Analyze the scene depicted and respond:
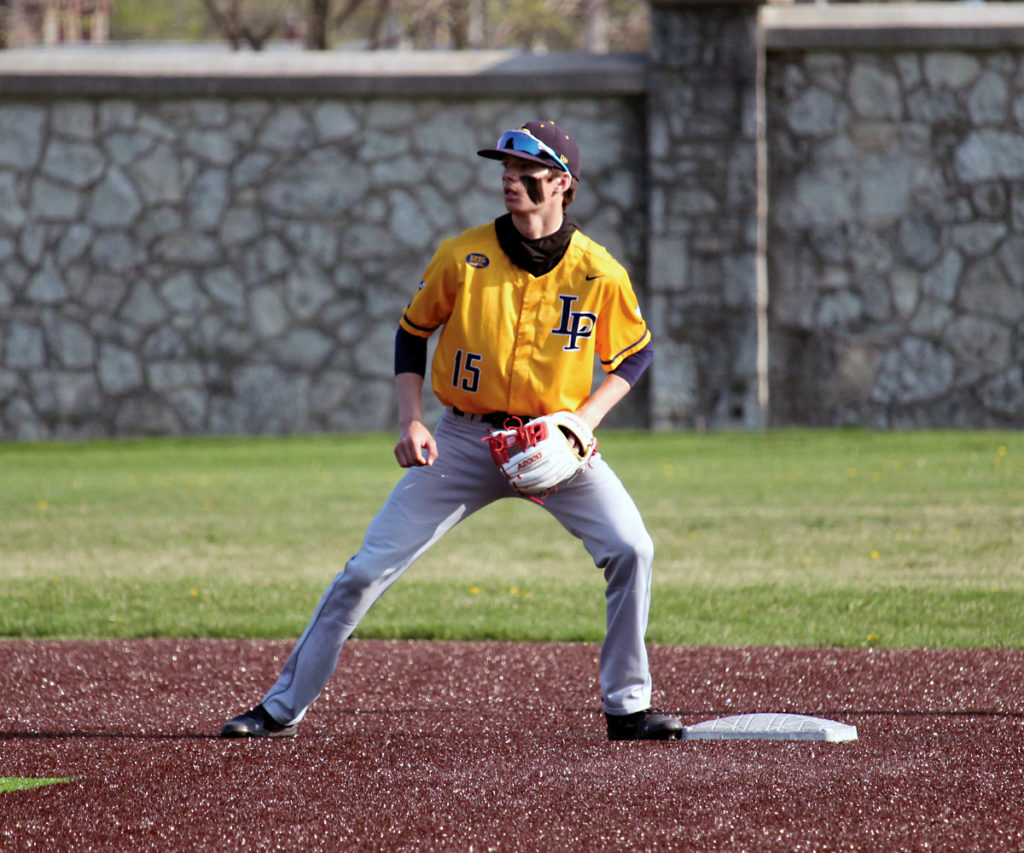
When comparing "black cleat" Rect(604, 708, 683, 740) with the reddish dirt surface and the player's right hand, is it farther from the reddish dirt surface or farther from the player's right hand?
the player's right hand

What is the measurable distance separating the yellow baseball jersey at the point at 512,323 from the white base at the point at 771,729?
108 centimetres

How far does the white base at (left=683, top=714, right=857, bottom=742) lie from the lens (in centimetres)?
454

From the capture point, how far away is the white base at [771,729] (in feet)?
14.9

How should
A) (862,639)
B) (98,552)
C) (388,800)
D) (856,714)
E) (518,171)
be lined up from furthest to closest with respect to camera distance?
(98,552)
(862,639)
(856,714)
(518,171)
(388,800)

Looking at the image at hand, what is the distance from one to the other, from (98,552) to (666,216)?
6595 mm

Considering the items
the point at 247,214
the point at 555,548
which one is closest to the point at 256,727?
the point at 555,548

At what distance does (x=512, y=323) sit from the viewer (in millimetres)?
4469

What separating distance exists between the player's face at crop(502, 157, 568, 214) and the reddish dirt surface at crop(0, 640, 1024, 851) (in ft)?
5.35

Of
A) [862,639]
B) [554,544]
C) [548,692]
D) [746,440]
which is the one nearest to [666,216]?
[746,440]

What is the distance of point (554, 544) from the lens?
29.7ft

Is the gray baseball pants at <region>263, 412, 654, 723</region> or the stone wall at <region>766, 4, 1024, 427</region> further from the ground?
the stone wall at <region>766, 4, 1024, 427</region>

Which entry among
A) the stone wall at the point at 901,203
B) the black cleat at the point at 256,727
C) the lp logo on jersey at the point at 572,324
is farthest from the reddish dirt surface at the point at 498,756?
the stone wall at the point at 901,203

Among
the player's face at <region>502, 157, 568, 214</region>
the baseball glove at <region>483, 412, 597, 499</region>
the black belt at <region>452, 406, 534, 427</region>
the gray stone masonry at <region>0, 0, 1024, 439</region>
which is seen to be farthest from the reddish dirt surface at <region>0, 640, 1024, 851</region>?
the gray stone masonry at <region>0, 0, 1024, 439</region>

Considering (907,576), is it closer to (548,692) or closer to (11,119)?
(548,692)
